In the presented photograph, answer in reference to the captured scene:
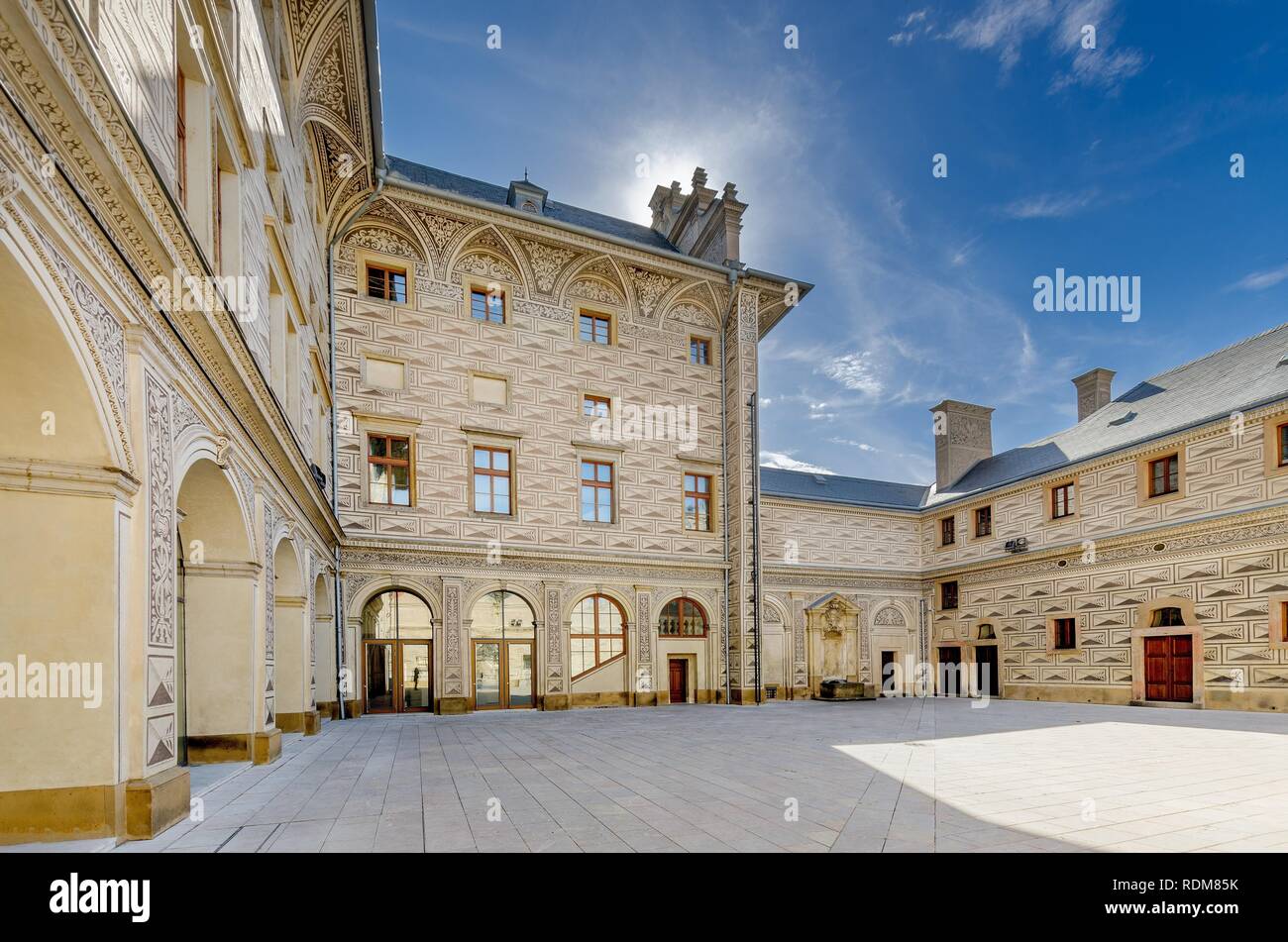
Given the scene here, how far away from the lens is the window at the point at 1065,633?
Answer: 20.4 m

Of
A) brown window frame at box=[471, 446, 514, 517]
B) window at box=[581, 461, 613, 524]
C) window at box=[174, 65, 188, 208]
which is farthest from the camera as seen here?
window at box=[581, 461, 613, 524]

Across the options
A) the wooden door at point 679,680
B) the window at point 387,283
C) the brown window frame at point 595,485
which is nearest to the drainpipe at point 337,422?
the window at point 387,283

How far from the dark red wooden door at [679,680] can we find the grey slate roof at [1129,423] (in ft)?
21.8

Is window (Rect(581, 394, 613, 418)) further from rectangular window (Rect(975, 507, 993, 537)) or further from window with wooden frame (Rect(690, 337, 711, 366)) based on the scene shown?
rectangular window (Rect(975, 507, 993, 537))

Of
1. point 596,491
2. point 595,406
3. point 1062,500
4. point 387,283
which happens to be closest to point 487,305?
point 387,283

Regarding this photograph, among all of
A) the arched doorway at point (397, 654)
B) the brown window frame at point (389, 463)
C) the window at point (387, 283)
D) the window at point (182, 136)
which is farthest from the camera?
the window at point (387, 283)

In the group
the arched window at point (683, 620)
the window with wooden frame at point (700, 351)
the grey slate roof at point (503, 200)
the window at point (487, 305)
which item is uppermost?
the grey slate roof at point (503, 200)

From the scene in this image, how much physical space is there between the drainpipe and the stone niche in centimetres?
1435

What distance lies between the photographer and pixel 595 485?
65.3 feet

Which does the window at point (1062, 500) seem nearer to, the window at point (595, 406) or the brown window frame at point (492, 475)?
the window at point (595, 406)

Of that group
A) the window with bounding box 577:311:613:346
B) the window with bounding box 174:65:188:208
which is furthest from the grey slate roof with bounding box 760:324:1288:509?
the window with bounding box 174:65:188:208

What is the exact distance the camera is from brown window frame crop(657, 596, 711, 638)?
794 inches

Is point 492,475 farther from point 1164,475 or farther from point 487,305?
point 1164,475

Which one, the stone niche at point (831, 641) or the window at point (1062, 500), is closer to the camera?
the window at point (1062, 500)
